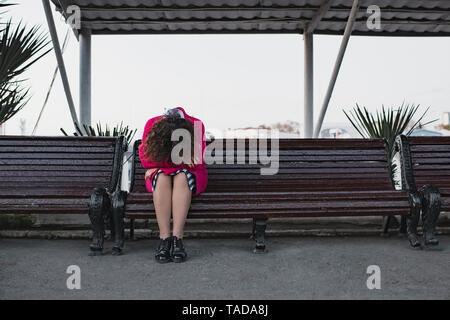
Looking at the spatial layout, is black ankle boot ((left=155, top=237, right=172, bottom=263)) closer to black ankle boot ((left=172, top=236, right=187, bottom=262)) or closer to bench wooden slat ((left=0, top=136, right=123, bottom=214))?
black ankle boot ((left=172, top=236, right=187, bottom=262))

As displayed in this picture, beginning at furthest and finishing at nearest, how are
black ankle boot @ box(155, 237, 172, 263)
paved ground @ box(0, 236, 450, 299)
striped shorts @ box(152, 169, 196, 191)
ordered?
1. striped shorts @ box(152, 169, 196, 191)
2. black ankle boot @ box(155, 237, 172, 263)
3. paved ground @ box(0, 236, 450, 299)

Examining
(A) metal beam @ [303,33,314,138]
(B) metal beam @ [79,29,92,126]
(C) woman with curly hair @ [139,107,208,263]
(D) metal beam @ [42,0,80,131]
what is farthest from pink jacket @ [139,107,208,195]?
(A) metal beam @ [303,33,314,138]

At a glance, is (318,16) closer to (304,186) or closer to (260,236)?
(304,186)

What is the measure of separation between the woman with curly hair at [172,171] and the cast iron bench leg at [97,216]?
330 millimetres

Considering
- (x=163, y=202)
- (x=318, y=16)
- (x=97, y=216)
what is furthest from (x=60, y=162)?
(x=318, y=16)

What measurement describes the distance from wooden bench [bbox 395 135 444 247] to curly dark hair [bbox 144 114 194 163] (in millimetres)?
1574

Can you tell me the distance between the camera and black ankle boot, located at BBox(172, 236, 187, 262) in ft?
7.96

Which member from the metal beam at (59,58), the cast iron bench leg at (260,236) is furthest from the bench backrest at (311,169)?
the metal beam at (59,58)

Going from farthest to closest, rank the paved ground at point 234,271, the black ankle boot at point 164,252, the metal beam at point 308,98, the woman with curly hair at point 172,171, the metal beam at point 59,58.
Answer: the metal beam at point 308,98 → the metal beam at point 59,58 → the woman with curly hair at point 172,171 → the black ankle boot at point 164,252 → the paved ground at point 234,271

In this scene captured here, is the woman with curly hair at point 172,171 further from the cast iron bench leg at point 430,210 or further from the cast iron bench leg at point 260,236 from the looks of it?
the cast iron bench leg at point 430,210

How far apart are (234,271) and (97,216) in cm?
97

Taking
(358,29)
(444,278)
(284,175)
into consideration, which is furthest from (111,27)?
(444,278)

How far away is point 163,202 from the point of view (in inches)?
101

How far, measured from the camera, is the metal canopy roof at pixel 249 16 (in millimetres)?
5793
